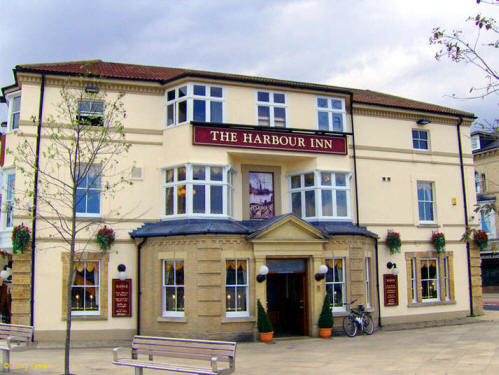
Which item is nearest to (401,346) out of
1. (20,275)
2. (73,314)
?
(73,314)

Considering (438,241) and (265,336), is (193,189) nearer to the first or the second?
(265,336)

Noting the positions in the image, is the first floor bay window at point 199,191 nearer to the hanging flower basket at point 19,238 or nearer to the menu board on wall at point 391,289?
the hanging flower basket at point 19,238

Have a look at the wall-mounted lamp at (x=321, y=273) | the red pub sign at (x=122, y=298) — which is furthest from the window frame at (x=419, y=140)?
the red pub sign at (x=122, y=298)

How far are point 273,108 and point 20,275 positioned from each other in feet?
35.0

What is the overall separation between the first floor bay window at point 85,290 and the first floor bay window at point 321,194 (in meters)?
7.79

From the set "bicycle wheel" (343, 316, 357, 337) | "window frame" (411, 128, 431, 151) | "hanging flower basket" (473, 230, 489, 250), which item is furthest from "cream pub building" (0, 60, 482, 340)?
"hanging flower basket" (473, 230, 489, 250)

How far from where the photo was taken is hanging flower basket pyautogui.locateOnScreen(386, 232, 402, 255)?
21125mm

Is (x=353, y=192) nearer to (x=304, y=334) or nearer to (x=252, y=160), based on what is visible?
(x=252, y=160)

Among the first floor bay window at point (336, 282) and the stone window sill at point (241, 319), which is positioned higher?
the first floor bay window at point (336, 282)

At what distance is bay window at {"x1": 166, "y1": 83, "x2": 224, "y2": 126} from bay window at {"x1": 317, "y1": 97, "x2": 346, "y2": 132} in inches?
162

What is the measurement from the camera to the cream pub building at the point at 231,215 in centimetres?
1722

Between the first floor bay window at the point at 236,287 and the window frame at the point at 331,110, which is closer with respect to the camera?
the first floor bay window at the point at 236,287

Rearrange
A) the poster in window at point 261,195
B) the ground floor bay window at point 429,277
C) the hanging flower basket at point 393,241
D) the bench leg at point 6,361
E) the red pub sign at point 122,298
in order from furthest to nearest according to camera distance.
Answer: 1. the ground floor bay window at point 429,277
2. the hanging flower basket at point 393,241
3. the poster in window at point 261,195
4. the red pub sign at point 122,298
5. the bench leg at point 6,361

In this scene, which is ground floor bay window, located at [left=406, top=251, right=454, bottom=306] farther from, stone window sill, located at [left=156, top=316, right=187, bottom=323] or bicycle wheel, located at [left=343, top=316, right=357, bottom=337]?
stone window sill, located at [left=156, top=316, right=187, bottom=323]
